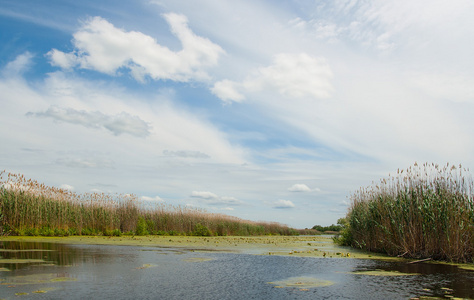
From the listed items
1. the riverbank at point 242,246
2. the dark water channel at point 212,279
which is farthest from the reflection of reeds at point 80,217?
the dark water channel at point 212,279

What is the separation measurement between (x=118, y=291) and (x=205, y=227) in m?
25.3

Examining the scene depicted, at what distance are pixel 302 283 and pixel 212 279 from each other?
2198 millimetres

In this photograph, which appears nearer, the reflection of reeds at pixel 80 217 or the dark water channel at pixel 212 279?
the dark water channel at pixel 212 279

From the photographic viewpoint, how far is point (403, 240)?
14.9 metres

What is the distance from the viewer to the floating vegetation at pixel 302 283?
8320 millimetres

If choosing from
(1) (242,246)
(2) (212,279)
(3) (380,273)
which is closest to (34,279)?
(2) (212,279)

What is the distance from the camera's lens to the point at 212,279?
902 cm

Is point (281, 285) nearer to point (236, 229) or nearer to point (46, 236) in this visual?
point (46, 236)

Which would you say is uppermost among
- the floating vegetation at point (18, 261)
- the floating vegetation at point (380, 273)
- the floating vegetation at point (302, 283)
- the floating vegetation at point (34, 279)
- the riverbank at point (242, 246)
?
the floating vegetation at point (34, 279)

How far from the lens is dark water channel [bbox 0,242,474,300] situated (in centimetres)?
733

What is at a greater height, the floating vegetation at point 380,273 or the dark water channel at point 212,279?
the dark water channel at point 212,279

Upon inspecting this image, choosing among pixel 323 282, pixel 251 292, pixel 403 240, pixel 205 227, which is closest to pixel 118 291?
pixel 251 292

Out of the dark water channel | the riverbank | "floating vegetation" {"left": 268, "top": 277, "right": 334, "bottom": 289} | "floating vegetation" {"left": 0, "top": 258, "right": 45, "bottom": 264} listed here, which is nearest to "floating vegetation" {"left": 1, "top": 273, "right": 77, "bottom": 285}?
the dark water channel

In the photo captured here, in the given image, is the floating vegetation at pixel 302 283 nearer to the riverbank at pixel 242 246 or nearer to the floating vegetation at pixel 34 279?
the floating vegetation at pixel 34 279
